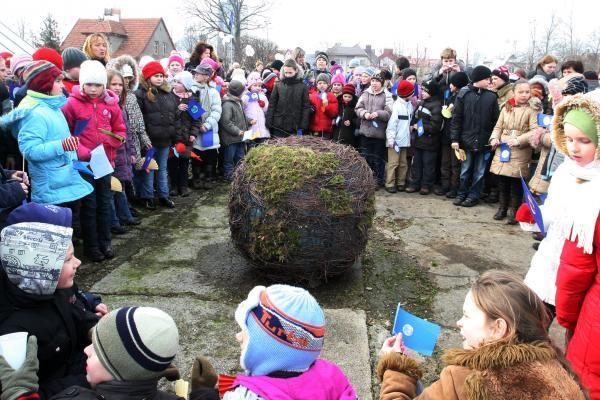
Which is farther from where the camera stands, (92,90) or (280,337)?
(92,90)

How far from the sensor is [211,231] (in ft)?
20.0

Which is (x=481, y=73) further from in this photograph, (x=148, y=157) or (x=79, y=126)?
(x=79, y=126)

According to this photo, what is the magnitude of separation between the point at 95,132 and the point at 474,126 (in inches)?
212

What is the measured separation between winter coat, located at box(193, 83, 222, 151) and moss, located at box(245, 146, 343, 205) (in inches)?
159

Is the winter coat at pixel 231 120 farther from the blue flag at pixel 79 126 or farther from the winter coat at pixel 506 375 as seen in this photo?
the winter coat at pixel 506 375

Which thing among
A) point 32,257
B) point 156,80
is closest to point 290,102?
point 156,80

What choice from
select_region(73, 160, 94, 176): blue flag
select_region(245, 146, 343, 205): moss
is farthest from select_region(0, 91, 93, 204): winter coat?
select_region(245, 146, 343, 205): moss

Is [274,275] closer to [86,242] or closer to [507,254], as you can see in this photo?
[86,242]

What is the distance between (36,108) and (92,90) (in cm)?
67

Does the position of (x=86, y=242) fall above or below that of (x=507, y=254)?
above

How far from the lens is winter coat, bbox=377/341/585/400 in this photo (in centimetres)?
163

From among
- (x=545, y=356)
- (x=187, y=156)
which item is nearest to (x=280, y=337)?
(x=545, y=356)

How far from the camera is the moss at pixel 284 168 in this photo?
397 cm

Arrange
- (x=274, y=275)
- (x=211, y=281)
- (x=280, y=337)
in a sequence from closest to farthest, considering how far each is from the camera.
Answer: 1. (x=280, y=337)
2. (x=274, y=275)
3. (x=211, y=281)
